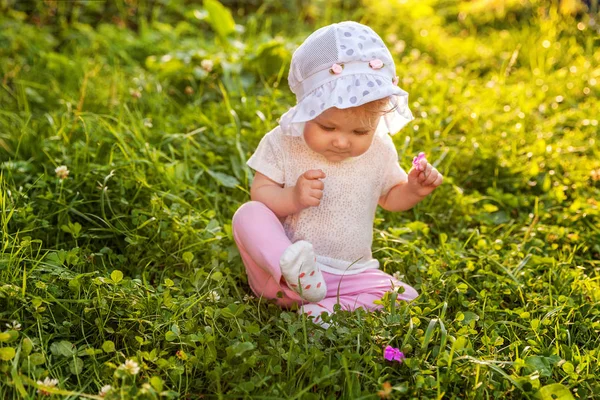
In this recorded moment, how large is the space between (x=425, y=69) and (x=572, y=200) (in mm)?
1550

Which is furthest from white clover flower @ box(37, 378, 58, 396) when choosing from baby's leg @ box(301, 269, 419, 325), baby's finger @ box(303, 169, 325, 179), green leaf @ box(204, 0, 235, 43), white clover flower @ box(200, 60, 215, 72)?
green leaf @ box(204, 0, 235, 43)

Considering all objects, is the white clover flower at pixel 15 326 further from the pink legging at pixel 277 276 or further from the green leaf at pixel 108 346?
the pink legging at pixel 277 276

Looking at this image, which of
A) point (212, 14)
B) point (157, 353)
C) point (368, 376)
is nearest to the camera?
point (368, 376)

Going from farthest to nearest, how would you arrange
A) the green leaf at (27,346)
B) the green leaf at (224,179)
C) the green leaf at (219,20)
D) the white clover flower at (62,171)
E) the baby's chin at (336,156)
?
the green leaf at (219,20) < the green leaf at (224,179) < the white clover flower at (62,171) < the baby's chin at (336,156) < the green leaf at (27,346)

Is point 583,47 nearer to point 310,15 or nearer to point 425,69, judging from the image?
point 425,69

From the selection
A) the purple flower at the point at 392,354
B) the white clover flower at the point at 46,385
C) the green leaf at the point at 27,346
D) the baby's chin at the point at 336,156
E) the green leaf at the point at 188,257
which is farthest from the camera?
the green leaf at the point at 188,257

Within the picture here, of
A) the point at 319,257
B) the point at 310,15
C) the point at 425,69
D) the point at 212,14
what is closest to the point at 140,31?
the point at 212,14

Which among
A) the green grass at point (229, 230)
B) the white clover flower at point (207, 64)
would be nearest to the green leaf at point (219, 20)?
the green grass at point (229, 230)

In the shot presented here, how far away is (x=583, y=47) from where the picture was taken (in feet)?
18.1

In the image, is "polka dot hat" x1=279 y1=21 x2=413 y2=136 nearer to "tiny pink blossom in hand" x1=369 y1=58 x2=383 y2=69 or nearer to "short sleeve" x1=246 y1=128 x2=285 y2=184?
"tiny pink blossom in hand" x1=369 y1=58 x2=383 y2=69

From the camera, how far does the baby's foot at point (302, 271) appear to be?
7.54ft

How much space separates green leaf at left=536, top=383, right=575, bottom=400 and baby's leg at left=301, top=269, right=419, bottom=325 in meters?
0.62

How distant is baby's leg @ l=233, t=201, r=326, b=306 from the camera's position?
2.31 meters

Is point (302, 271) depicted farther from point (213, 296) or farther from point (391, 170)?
point (391, 170)
